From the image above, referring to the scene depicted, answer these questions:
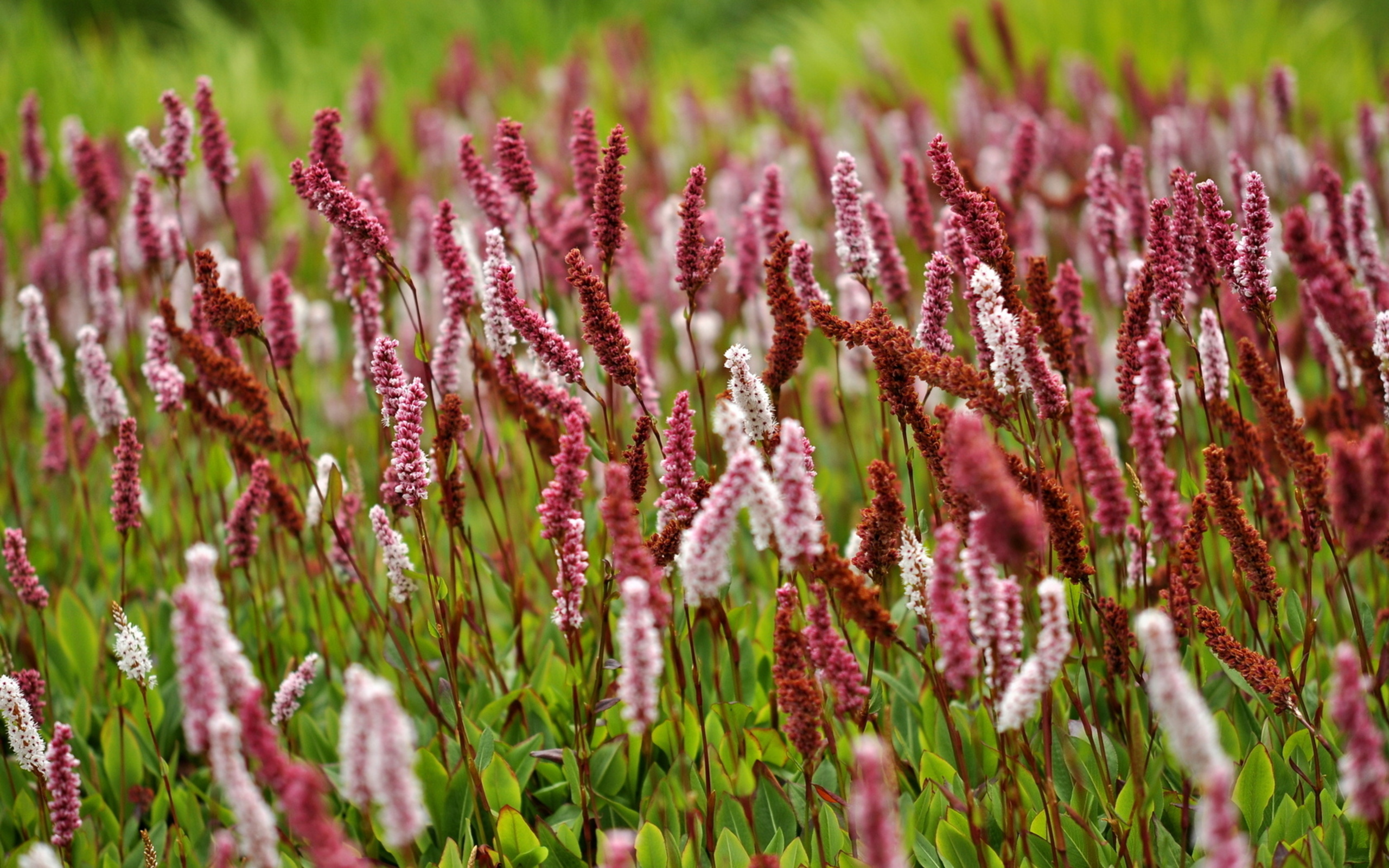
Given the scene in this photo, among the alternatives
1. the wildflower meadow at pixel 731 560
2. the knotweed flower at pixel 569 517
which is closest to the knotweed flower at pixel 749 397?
the wildflower meadow at pixel 731 560

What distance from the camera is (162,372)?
2645 mm

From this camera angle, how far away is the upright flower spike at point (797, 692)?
1778mm

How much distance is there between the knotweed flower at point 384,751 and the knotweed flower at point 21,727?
0.93m

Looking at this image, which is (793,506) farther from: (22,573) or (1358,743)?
(22,573)

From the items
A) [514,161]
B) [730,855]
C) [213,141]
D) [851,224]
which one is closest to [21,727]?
[730,855]

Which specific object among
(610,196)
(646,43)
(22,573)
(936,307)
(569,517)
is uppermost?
(646,43)

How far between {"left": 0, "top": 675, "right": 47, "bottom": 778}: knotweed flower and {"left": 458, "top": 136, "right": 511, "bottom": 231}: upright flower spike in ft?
4.35

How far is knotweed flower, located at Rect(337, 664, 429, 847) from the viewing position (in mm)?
1229

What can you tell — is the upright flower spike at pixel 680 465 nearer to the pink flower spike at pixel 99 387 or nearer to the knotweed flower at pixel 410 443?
the knotweed flower at pixel 410 443

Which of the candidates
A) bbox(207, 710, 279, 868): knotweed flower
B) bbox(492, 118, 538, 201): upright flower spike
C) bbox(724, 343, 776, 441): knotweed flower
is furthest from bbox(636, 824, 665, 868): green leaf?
bbox(492, 118, 538, 201): upright flower spike

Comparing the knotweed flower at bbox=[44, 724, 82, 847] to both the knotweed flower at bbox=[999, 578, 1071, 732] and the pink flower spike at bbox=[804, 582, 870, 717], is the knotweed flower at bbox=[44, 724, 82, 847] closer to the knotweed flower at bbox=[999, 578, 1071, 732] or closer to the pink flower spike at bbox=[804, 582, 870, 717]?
the pink flower spike at bbox=[804, 582, 870, 717]

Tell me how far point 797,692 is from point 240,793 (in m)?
0.80

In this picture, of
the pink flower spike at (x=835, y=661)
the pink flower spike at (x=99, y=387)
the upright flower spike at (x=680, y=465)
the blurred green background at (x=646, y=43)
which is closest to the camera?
the pink flower spike at (x=835, y=661)

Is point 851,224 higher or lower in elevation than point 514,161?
lower
